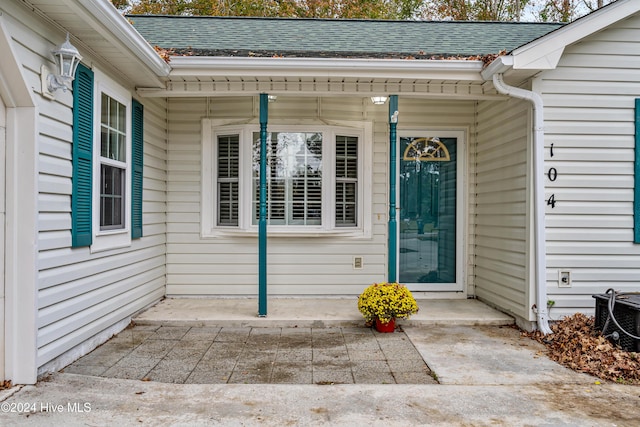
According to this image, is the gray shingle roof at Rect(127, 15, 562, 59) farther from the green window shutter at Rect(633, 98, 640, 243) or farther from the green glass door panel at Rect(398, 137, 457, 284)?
the green window shutter at Rect(633, 98, 640, 243)

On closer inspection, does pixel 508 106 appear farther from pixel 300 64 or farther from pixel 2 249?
pixel 2 249

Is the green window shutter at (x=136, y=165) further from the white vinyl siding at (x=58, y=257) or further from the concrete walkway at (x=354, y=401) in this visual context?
the concrete walkway at (x=354, y=401)

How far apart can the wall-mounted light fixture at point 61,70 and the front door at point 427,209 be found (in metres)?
3.97

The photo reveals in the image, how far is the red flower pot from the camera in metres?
4.37

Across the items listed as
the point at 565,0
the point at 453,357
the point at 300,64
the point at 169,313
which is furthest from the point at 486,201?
the point at 565,0

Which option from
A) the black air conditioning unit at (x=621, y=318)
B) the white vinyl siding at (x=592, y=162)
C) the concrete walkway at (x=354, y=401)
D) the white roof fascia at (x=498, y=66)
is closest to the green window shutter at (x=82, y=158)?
the concrete walkway at (x=354, y=401)

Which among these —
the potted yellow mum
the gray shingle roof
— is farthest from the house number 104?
the potted yellow mum

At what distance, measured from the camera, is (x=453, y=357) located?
3.69 meters

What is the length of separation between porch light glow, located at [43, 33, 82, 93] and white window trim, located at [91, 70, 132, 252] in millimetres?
559

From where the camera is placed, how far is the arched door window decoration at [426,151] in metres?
5.86

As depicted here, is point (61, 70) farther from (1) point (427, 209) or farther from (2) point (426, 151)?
(1) point (427, 209)

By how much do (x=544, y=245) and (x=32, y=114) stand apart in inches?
178

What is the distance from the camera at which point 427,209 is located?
5871mm

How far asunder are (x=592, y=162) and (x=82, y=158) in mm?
4799
